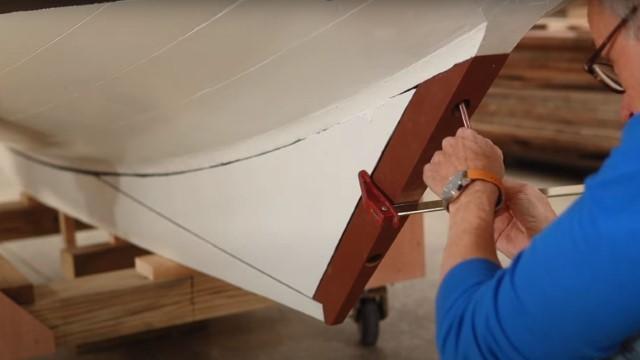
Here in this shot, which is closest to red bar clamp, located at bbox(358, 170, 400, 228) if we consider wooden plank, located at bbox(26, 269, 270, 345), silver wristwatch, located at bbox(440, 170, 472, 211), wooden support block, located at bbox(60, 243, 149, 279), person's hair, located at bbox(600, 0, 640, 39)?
silver wristwatch, located at bbox(440, 170, 472, 211)

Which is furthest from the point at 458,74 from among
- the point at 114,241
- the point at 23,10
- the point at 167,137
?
the point at 114,241

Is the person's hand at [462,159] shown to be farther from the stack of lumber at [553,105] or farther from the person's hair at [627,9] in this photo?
the stack of lumber at [553,105]

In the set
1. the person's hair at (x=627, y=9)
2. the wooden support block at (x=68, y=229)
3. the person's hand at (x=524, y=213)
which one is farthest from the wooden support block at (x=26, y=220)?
the person's hair at (x=627, y=9)

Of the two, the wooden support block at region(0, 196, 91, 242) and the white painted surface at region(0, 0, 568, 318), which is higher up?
the white painted surface at region(0, 0, 568, 318)

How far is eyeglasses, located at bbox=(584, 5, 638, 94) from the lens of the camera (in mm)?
748

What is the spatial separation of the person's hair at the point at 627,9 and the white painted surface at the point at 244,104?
0.24 metres

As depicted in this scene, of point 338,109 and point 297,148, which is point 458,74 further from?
point 297,148

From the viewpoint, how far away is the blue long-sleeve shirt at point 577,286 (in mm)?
661

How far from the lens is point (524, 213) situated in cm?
108

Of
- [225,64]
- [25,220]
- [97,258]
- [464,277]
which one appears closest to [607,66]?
[464,277]

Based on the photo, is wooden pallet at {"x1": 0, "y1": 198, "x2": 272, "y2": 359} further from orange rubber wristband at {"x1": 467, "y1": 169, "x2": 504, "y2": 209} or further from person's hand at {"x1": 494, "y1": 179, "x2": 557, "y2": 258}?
orange rubber wristband at {"x1": 467, "y1": 169, "x2": 504, "y2": 209}

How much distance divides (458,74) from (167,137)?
67 cm

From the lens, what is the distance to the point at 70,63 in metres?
Result: 1.23

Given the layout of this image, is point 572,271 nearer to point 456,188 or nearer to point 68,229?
point 456,188
